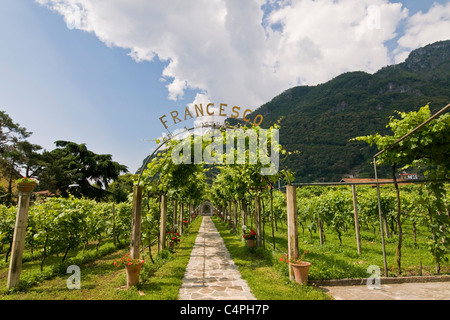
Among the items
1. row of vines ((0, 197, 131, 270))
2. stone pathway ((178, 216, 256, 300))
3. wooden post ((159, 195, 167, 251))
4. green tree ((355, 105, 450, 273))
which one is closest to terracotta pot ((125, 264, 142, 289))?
stone pathway ((178, 216, 256, 300))

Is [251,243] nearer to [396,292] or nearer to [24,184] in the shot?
[396,292]

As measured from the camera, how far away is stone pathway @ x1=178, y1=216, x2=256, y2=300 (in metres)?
4.61

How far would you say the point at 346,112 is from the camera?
72.8 meters

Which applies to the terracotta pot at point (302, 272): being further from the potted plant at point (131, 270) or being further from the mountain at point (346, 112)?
the mountain at point (346, 112)

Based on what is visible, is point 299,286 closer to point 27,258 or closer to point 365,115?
point 27,258

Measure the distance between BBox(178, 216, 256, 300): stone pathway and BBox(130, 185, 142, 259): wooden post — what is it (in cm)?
143

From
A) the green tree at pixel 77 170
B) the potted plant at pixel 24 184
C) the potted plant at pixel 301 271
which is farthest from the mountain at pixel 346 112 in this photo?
the potted plant at pixel 24 184

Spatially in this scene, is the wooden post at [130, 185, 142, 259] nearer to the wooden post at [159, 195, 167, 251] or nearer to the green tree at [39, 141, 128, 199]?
the wooden post at [159, 195, 167, 251]

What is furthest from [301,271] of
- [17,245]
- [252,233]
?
[17,245]

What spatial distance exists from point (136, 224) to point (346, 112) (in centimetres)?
8040

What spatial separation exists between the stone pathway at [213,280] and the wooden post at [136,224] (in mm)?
1425
